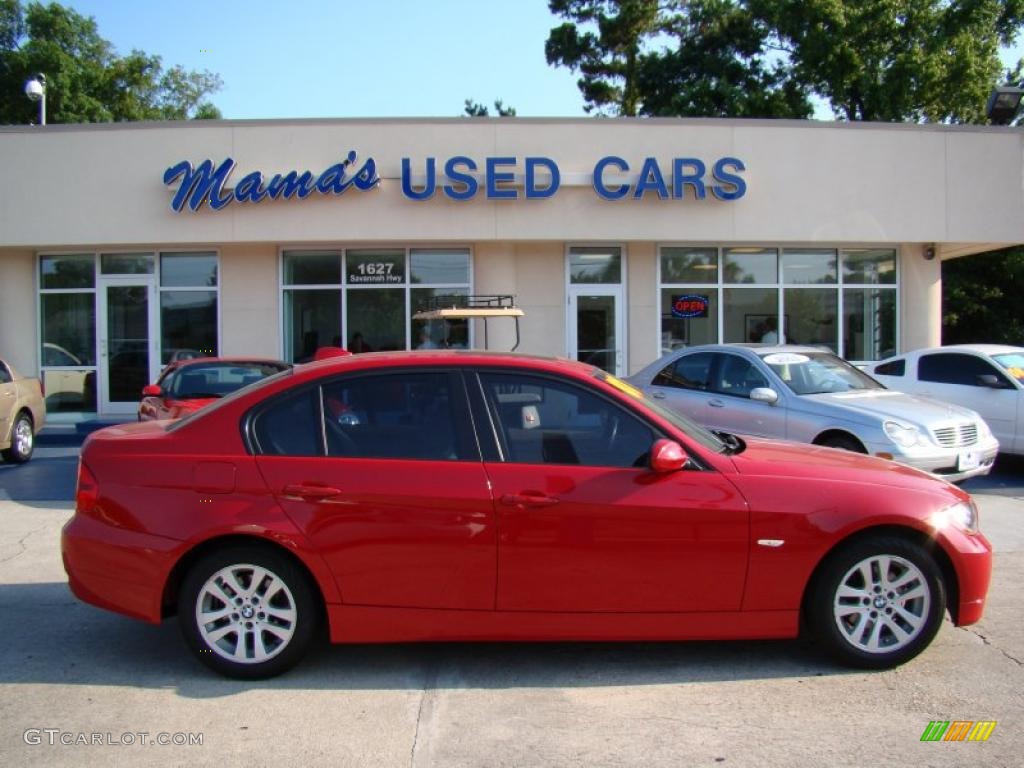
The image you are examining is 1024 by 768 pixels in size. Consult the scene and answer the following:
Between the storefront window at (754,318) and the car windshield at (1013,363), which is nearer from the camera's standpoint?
the car windshield at (1013,363)

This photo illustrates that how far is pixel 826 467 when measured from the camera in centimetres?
443

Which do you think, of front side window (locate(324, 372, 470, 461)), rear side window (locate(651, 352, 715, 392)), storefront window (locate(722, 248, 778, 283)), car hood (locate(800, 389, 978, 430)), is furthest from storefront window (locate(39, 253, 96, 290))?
front side window (locate(324, 372, 470, 461))

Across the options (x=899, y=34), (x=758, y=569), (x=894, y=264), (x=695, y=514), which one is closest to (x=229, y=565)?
(x=695, y=514)

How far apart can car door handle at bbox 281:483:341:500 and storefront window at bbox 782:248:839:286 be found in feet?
44.6

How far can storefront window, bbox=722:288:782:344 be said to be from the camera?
16.2 m

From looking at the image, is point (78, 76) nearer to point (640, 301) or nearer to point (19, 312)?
point (19, 312)

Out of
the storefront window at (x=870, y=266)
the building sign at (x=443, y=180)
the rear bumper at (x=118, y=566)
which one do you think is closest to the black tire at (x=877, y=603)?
the rear bumper at (x=118, y=566)

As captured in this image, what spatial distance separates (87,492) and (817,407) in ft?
21.0

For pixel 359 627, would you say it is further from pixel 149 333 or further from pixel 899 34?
pixel 899 34

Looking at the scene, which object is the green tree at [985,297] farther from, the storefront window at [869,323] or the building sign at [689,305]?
the building sign at [689,305]

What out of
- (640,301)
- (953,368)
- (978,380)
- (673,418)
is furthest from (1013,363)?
(673,418)

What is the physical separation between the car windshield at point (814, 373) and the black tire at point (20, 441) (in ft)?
30.8

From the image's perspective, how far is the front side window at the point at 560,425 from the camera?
4.29 m

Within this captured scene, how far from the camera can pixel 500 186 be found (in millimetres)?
14695
